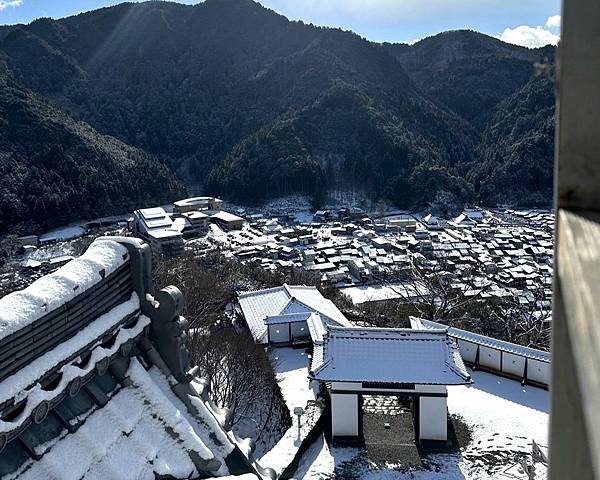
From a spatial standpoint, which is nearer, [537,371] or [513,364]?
[537,371]

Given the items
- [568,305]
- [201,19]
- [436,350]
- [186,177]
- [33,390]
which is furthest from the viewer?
[201,19]

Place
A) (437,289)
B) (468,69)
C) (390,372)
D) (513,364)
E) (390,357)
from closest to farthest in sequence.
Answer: (390,372), (390,357), (513,364), (437,289), (468,69)

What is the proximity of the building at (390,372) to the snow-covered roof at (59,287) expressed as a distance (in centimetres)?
573

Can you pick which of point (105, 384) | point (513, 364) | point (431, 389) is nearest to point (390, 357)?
point (431, 389)

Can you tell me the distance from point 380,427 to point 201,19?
355 ft

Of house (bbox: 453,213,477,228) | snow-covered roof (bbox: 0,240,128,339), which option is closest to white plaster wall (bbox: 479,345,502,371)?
snow-covered roof (bbox: 0,240,128,339)

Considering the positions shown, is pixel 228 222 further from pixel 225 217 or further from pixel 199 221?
pixel 199 221

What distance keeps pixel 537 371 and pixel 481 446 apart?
90.3 inches

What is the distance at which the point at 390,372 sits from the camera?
28.9 ft

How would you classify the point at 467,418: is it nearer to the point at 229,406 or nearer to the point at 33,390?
the point at 229,406

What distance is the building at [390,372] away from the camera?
862 cm

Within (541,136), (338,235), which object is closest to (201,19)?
(541,136)

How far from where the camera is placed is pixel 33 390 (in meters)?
2.82

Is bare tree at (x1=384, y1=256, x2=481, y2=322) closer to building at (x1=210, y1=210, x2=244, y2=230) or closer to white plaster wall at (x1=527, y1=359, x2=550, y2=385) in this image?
white plaster wall at (x1=527, y1=359, x2=550, y2=385)
